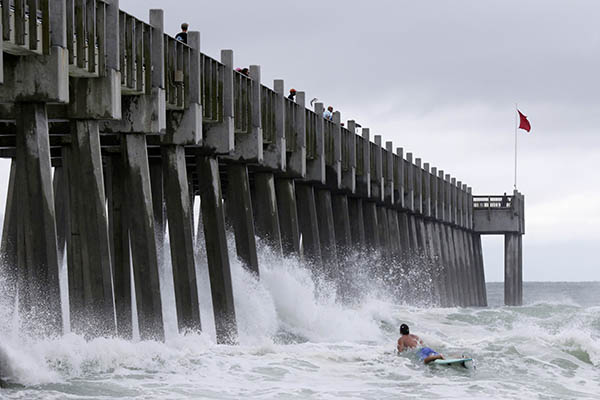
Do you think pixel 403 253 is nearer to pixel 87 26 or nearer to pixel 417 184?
pixel 417 184

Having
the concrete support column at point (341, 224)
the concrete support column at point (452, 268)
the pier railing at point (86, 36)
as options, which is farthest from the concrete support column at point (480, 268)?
the pier railing at point (86, 36)

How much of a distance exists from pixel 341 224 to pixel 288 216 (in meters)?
7.17

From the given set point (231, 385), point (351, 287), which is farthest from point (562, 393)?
point (351, 287)

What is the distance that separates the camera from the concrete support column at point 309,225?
1441 inches

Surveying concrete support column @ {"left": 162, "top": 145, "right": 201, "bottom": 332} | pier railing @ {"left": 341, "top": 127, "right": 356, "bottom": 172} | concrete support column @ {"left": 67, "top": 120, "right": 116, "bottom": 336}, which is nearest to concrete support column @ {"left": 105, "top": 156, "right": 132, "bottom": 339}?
concrete support column @ {"left": 162, "top": 145, "right": 201, "bottom": 332}

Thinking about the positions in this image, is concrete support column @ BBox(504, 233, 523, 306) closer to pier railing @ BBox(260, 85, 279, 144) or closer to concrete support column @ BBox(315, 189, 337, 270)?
concrete support column @ BBox(315, 189, 337, 270)

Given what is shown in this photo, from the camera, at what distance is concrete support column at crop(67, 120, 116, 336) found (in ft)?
69.5

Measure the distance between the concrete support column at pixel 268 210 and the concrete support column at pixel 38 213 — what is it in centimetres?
1278

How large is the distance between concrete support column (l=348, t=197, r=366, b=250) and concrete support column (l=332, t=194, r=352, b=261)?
2.32 meters

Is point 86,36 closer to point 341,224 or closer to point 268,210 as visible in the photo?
point 268,210

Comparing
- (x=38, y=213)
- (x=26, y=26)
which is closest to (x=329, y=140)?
(x=38, y=213)

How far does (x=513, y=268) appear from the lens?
67.8 meters

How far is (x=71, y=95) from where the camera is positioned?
2142 centimetres

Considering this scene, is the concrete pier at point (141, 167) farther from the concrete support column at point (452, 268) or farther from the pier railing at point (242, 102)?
the concrete support column at point (452, 268)
